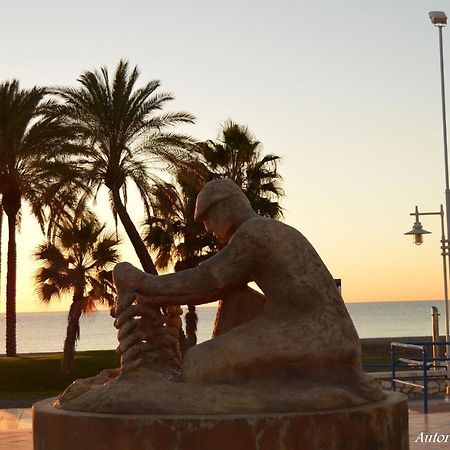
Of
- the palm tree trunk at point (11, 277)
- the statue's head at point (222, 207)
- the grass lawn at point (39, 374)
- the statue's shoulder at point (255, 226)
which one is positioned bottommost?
the grass lawn at point (39, 374)

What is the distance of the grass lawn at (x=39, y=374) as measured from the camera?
81.5 feet

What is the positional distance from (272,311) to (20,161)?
23.8 metres

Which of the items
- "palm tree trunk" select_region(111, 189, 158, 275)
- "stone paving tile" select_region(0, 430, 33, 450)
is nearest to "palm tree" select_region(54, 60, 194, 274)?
"palm tree trunk" select_region(111, 189, 158, 275)

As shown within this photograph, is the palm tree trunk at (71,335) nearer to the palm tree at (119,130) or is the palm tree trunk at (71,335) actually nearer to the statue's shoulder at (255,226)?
the palm tree at (119,130)

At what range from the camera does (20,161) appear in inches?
1113

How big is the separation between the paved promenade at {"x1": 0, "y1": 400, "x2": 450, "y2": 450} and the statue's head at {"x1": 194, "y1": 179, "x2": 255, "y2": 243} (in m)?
5.17

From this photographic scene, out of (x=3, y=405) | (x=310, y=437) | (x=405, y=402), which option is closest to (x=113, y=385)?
(x=310, y=437)

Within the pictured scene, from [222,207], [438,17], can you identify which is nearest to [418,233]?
[438,17]

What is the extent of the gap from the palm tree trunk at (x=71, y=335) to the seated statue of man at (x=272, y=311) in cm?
2277

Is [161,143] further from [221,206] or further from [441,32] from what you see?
[221,206]

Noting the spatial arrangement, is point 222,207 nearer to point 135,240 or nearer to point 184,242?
point 135,240

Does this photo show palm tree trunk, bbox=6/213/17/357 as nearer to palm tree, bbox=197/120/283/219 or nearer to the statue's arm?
palm tree, bbox=197/120/283/219

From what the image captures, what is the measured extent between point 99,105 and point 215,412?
19802 mm

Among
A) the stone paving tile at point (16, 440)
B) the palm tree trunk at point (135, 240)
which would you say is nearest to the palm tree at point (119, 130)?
the palm tree trunk at point (135, 240)
